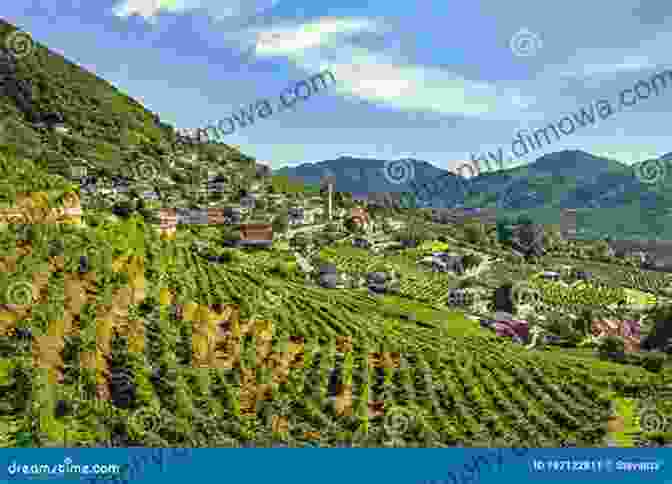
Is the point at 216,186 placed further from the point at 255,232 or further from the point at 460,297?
the point at 460,297

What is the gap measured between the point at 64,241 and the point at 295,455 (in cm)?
2528

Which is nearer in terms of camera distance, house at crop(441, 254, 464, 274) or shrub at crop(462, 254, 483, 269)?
house at crop(441, 254, 464, 274)

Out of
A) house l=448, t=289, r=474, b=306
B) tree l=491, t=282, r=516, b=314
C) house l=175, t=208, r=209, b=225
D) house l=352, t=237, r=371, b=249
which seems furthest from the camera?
house l=352, t=237, r=371, b=249

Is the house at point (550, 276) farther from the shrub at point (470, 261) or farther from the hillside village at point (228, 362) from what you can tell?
the hillside village at point (228, 362)

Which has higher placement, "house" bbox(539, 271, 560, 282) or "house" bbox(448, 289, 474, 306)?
"house" bbox(539, 271, 560, 282)

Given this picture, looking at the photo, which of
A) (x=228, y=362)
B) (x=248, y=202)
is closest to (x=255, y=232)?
(x=248, y=202)

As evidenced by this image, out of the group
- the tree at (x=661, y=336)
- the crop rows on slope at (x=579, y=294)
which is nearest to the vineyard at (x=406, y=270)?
the crop rows on slope at (x=579, y=294)

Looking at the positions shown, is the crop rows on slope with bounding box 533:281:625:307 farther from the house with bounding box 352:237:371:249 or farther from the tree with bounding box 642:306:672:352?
the house with bounding box 352:237:371:249

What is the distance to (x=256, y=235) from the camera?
120 meters

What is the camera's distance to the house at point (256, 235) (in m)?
114

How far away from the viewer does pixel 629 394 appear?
166 ft

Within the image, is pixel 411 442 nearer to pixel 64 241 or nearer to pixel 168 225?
pixel 64 241

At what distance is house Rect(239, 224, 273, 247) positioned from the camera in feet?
374

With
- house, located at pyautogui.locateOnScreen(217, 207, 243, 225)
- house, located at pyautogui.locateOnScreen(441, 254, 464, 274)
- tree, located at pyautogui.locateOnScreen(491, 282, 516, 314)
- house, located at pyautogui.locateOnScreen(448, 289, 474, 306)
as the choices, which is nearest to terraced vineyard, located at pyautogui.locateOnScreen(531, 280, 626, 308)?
tree, located at pyautogui.locateOnScreen(491, 282, 516, 314)
